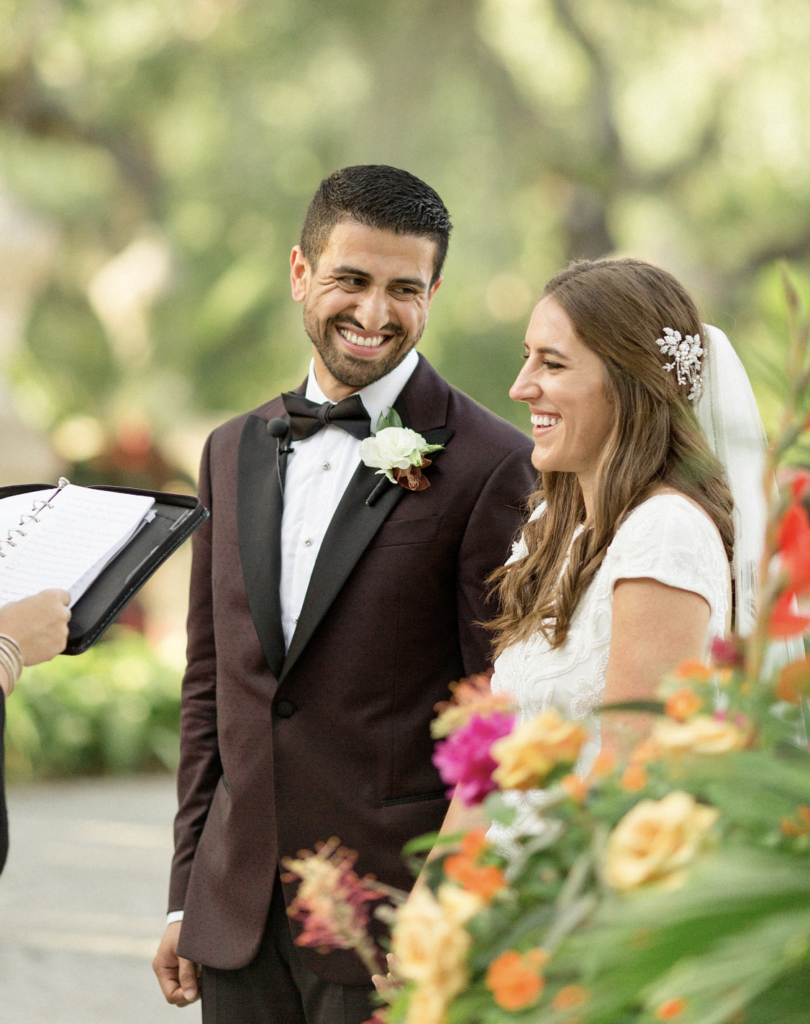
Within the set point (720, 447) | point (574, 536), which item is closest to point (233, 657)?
point (574, 536)

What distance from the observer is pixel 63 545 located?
5.70 feet

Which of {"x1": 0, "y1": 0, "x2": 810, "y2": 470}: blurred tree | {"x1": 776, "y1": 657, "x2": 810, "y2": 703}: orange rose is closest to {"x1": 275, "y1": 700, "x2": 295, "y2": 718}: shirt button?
{"x1": 776, "y1": 657, "x2": 810, "y2": 703}: orange rose

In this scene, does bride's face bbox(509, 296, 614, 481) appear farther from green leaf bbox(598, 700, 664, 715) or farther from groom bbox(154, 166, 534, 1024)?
green leaf bbox(598, 700, 664, 715)

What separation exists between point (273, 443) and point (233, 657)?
0.46 m

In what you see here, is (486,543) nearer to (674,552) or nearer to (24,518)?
(674,552)

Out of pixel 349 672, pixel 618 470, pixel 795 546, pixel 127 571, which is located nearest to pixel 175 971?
pixel 349 672

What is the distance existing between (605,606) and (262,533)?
76 centimetres

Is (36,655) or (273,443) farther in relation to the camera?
(273,443)

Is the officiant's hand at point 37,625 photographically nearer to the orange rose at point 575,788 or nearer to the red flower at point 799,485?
the orange rose at point 575,788

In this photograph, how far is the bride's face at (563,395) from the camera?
5.99ft

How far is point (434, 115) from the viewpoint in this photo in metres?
11.5

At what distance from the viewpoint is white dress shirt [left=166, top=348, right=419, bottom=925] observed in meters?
2.20

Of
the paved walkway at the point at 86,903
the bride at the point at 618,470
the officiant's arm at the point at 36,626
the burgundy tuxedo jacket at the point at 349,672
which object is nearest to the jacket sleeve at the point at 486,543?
the burgundy tuxedo jacket at the point at 349,672

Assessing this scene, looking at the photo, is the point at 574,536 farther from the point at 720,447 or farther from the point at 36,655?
the point at 36,655
